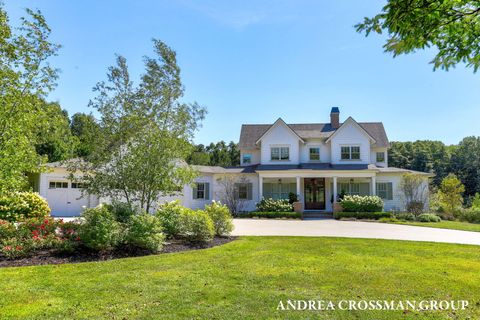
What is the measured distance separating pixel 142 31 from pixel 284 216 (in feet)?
51.8

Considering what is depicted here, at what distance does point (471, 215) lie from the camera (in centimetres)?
2294

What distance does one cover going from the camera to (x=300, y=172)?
25.8 m

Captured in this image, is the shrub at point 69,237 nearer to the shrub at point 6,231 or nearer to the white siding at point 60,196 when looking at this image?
the shrub at point 6,231

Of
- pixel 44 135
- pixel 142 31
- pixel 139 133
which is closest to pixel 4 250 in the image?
pixel 44 135

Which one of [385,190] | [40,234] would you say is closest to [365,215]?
[385,190]

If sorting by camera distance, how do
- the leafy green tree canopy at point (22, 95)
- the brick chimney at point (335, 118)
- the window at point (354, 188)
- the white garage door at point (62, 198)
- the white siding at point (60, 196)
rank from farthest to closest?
the brick chimney at point (335, 118) < the window at point (354, 188) < the white garage door at point (62, 198) < the white siding at point (60, 196) < the leafy green tree canopy at point (22, 95)

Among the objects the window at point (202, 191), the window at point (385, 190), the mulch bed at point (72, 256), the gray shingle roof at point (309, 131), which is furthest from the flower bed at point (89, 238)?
the gray shingle roof at point (309, 131)

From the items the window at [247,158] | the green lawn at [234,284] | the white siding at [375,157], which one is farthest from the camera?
the window at [247,158]

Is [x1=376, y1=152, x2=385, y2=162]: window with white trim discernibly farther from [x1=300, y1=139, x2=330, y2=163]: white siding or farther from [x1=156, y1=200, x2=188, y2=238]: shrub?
[x1=156, y1=200, x2=188, y2=238]: shrub

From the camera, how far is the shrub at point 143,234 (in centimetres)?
901

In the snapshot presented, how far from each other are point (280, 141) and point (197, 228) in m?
18.9

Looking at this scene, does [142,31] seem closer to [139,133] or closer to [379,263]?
[139,133]

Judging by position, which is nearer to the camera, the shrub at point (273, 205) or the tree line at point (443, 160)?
the shrub at point (273, 205)

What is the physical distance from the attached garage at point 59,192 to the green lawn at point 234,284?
17.7m
